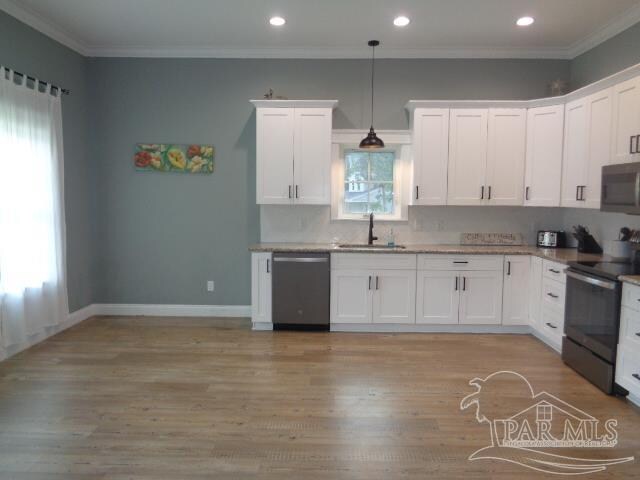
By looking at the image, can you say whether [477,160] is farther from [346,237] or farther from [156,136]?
[156,136]

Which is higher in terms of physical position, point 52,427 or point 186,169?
point 186,169

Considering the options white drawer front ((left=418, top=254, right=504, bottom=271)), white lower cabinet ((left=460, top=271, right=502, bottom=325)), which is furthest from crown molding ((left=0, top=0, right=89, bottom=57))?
white lower cabinet ((left=460, top=271, right=502, bottom=325))

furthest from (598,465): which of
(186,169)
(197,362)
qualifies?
(186,169)

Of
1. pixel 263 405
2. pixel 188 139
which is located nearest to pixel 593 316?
pixel 263 405

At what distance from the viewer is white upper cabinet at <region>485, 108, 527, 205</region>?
459 cm

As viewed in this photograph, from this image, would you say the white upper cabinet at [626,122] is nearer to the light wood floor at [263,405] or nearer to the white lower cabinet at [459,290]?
the white lower cabinet at [459,290]

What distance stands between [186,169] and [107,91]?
4.12ft

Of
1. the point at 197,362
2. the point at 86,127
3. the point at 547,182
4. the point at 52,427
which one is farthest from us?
the point at 86,127

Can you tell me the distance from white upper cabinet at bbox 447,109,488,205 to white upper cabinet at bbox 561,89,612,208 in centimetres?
77

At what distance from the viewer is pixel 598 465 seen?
92.4 inches

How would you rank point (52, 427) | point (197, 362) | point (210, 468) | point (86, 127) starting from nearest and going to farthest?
1. point (210, 468)
2. point (52, 427)
3. point (197, 362)
4. point (86, 127)

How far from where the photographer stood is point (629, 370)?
2.96 metres

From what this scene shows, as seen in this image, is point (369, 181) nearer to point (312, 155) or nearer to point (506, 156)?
point (312, 155)

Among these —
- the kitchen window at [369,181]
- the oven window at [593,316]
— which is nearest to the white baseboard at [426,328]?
the oven window at [593,316]
